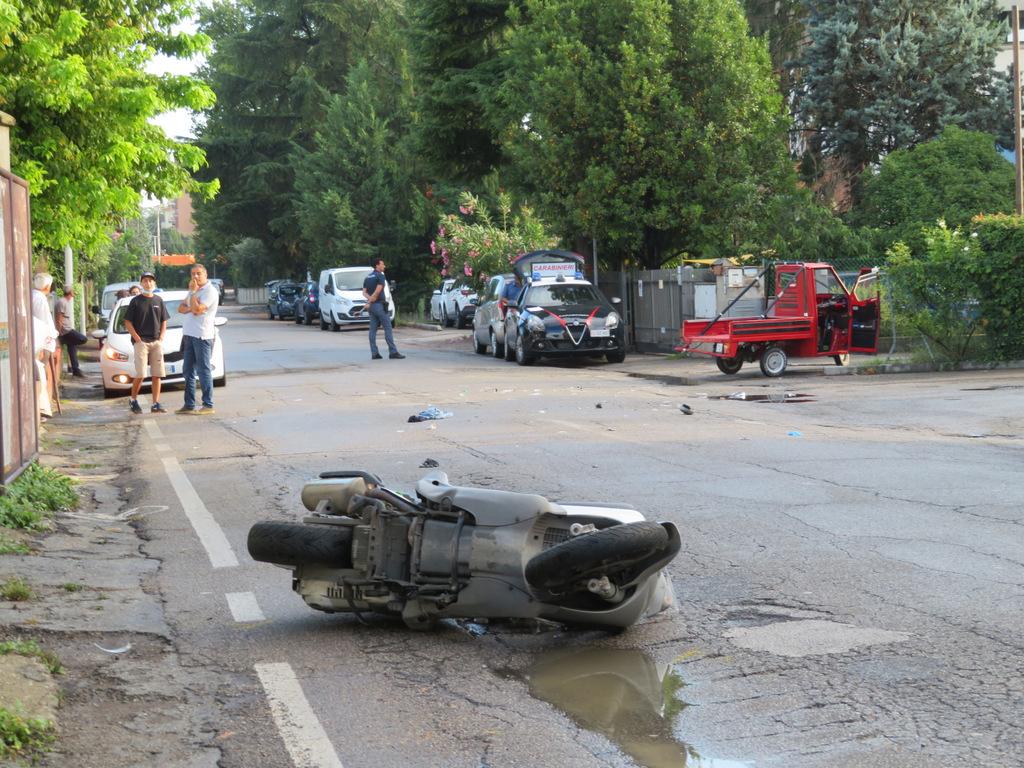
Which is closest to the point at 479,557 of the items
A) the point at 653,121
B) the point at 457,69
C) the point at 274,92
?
the point at 653,121

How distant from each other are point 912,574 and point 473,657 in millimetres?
2571

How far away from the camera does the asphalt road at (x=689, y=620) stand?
4.73 meters

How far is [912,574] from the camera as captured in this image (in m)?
7.03

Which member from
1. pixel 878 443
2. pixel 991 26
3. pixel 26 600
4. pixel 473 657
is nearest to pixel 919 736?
pixel 473 657

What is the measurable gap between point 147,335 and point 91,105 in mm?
4072

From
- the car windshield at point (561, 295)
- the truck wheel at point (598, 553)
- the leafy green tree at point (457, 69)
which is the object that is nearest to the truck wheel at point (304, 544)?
the truck wheel at point (598, 553)

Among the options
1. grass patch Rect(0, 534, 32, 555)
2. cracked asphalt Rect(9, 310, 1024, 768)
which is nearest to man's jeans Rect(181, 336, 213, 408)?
cracked asphalt Rect(9, 310, 1024, 768)

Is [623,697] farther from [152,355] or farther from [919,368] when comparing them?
[919,368]

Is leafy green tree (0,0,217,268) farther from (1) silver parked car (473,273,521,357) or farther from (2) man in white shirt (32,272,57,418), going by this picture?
(1) silver parked car (473,273,521,357)

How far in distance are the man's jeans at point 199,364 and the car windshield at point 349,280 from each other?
1146 inches

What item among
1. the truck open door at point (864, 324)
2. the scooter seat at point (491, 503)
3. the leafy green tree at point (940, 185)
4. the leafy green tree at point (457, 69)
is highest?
the leafy green tree at point (457, 69)

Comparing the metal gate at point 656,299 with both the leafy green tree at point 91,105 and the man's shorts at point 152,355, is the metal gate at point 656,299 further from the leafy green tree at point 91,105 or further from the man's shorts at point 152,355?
the leafy green tree at point 91,105

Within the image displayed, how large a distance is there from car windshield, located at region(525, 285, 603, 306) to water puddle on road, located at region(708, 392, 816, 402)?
28.1 feet

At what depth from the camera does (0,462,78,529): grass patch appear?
902 centimetres
